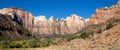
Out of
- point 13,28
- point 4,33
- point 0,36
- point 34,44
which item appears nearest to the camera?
point 34,44

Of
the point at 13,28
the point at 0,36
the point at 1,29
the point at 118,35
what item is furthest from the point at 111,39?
the point at 13,28

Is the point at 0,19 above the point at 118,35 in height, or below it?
above

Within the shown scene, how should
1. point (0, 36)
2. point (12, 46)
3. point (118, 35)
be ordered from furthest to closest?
point (0, 36) → point (12, 46) → point (118, 35)

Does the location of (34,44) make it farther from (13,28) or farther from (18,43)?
(13,28)

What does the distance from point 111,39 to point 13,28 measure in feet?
346

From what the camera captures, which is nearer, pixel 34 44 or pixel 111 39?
pixel 111 39

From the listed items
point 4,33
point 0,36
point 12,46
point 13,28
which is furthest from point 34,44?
point 13,28

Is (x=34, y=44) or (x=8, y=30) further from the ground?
(x=8, y=30)

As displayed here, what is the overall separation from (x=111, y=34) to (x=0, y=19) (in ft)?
355

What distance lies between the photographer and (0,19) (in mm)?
187250

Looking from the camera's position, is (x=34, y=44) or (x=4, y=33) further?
(x=4, y=33)

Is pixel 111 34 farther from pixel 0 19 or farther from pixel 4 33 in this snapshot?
pixel 0 19

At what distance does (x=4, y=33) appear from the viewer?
522ft

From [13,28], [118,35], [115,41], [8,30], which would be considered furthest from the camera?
[13,28]
